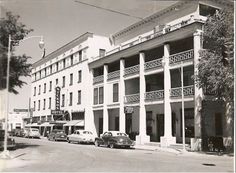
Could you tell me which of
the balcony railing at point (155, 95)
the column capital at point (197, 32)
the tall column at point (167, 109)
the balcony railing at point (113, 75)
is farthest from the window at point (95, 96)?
the column capital at point (197, 32)

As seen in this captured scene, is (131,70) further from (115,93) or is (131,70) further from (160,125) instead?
(160,125)

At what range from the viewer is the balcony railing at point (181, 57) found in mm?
28625

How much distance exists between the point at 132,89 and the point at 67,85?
14607 mm

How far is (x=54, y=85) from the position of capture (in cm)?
5284

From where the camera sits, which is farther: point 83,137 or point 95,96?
point 95,96

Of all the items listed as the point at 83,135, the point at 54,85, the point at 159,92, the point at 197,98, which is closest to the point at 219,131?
the point at 197,98

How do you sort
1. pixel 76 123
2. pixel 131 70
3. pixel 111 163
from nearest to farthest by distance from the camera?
pixel 111 163 → pixel 131 70 → pixel 76 123

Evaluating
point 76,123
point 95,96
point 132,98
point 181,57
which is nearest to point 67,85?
point 76,123

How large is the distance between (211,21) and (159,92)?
984cm

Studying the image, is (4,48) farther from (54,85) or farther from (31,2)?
(54,85)

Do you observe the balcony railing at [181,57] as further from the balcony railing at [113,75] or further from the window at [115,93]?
the window at [115,93]

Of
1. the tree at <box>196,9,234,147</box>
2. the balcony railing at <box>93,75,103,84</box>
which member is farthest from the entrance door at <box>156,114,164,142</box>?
the tree at <box>196,9,234,147</box>

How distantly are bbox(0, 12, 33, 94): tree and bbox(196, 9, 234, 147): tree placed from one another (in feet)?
39.5

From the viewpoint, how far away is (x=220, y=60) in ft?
74.6
